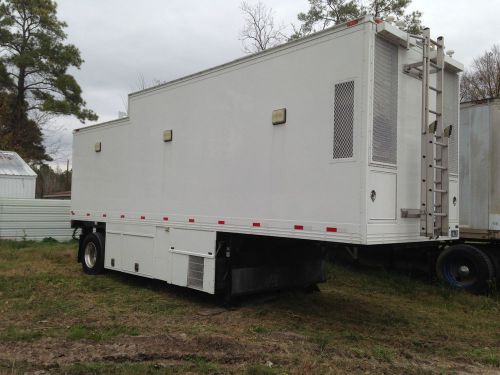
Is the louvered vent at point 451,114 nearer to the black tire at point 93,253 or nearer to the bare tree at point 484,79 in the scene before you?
the black tire at point 93,253

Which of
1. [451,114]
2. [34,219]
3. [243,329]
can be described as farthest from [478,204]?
[34,219]

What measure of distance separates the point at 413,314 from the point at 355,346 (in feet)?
6.72

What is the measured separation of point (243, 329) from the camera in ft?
19.7

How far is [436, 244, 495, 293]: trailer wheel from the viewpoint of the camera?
8.49 m

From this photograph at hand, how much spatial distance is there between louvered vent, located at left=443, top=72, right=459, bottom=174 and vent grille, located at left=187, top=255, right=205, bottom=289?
3.76m

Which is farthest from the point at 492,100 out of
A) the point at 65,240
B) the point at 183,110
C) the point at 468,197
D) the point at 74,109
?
the point at 74,109

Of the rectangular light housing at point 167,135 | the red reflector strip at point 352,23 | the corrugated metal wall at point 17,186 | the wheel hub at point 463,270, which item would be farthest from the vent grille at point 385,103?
the corrugated metal wall at point 17,186

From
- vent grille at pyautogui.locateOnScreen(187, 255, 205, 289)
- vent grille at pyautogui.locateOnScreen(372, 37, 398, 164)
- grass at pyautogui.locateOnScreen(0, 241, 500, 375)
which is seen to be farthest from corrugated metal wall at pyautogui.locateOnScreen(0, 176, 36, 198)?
vent grille at pyautogui.locateOnScreen(372, 37, 398, 164)

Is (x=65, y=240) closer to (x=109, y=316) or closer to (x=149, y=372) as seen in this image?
(x=109, y=316)

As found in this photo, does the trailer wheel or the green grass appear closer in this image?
Answer: the green grass

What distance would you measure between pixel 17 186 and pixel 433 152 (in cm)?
1932

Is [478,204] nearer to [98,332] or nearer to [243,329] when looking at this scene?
[243,329]

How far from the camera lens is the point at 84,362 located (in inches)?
185

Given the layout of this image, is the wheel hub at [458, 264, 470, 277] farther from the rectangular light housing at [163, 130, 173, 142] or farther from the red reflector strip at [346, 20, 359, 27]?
the rectangular light housing at [163, 130, 173, 142]
